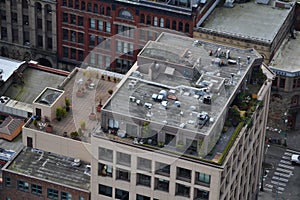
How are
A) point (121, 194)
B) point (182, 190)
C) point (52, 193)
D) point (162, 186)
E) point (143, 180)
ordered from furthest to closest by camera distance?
point (52, 193)
point (121, 194)
point (143, 180)
point (162, 186)
point (182, 190)

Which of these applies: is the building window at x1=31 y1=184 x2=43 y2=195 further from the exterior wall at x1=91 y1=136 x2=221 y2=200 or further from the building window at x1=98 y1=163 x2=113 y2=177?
the building window at x1=98 y1=163 x2=113 y2=177

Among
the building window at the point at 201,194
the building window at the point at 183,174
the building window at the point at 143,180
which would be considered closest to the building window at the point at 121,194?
the building window at the point at 143,180

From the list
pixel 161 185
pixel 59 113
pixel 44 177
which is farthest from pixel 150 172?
pixel 59 113

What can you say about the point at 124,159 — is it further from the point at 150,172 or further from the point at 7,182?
the point at 7,182

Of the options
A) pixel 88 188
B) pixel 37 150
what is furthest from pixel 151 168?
pixel 37 150

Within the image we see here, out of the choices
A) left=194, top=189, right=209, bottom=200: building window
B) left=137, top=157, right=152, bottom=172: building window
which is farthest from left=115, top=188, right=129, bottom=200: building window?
left=194, top=189, right=209, bottom=200: building window

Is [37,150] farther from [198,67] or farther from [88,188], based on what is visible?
[198,67]

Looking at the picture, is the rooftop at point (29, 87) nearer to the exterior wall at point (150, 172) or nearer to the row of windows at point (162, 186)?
the row of windows at point (162, 186)
